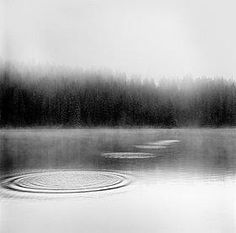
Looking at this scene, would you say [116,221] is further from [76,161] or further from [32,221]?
[76,161]

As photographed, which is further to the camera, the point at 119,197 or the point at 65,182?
the point at 65,182

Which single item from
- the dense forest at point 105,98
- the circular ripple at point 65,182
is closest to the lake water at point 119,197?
the circular ripple at point 65,182

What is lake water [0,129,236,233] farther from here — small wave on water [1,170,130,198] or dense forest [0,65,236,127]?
dense forest [0,65,236,127]

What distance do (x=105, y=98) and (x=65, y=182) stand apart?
14.2 metres

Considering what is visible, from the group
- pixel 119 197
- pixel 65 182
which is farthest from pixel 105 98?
pixel 119 197

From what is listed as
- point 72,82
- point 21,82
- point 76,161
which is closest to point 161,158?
point 76,161

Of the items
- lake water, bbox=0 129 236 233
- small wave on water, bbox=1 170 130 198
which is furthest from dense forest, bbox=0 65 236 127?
small wave on water, bbox=1 170 130 198

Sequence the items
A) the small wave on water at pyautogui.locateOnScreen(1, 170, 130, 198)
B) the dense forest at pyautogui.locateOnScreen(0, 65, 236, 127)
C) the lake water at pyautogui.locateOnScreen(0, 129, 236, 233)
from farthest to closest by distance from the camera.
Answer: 1. the dense forest at pyautogui.locateOnScreen(0, 65, 236, 127)
2. the small wave on water at pyautogui.locateOnScreen(1, 170, 130, 198)
3. the lake water at pyautogui.locateOnScreen(0, 129, 236, 233)

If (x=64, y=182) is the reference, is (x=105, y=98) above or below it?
above

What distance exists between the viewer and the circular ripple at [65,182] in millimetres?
6969

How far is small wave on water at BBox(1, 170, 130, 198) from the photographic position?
272 inches

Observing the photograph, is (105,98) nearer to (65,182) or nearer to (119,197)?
(65,182)

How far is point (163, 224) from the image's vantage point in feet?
16.1

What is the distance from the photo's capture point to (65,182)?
775 centimetres
